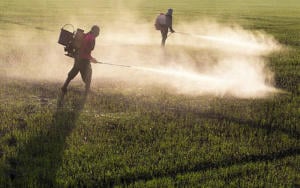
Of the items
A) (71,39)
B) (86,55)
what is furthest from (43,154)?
(71,39)

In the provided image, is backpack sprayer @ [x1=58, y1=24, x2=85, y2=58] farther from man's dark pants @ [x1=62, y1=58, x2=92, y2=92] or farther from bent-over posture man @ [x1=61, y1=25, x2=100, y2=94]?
man's dark pants @ [x1=62, y1=58, x2=92, y2=92]

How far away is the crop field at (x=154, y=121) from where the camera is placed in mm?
7258

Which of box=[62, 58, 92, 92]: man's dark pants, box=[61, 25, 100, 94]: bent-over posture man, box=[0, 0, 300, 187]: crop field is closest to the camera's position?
box=[0, 0, 300, 187]: crop field

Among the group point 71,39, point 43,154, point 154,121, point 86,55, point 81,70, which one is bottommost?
point 154,121

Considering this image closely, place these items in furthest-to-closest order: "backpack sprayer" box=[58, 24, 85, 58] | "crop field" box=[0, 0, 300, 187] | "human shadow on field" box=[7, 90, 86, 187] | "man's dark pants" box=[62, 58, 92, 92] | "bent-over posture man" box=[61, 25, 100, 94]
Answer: "man's dark pants" box=[62, 58, 92, 92] < "backpack sprayer" box=[58, 24, 85, 58] < "bent-over posture man" box=[61, 25, 100, 94] < "crop field" box=[0, 0, 300, 187] < "human shadow on field" box=[7, 90, 86, 187]

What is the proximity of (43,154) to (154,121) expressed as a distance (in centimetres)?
295

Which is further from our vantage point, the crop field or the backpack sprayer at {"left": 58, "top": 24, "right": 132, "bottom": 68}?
the backpack sprayer at {"left": 58, "top": 24, "right": 132, "bottom": 68}

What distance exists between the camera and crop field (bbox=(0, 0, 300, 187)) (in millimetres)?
7258

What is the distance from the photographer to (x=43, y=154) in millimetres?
7836

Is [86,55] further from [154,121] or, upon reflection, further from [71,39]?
[154,121]

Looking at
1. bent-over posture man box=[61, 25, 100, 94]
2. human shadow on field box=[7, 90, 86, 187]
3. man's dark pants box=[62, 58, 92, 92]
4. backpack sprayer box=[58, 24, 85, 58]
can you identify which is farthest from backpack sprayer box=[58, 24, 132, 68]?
human shadow on field box=[7, 90, 86, 187]

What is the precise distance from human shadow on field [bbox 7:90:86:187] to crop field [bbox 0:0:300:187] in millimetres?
19

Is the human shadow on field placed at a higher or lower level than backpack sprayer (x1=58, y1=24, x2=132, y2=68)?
lower

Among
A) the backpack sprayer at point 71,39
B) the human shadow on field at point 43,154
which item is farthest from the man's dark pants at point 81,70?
the human shadow on field at point 43,154
